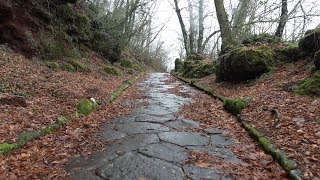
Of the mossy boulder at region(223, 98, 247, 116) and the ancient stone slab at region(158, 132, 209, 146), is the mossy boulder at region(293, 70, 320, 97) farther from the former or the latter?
the ancient stone slab at region(158, 132, 209, 146)

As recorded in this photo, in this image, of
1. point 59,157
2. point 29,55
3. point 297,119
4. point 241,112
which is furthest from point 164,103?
point 29,55

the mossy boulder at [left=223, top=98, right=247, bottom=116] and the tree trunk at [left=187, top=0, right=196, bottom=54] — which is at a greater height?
the tree trunk at [left=187, top=0, right=196, bottom=54]

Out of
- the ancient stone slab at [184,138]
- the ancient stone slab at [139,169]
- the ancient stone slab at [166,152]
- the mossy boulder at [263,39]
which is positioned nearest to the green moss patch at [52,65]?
the ancient stone slab at [184,138]

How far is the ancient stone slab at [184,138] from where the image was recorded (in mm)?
5258

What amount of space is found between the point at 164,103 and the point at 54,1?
8.90 metres

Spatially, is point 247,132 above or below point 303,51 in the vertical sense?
below

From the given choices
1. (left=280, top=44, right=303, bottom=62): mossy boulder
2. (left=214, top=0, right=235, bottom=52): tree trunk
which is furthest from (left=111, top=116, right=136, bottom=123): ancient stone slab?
(left=214, top=0, right=235, bottom=52): tree trunk

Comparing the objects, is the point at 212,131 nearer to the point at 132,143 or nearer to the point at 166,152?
the point at 166,152

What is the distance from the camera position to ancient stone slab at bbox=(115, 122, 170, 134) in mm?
5914

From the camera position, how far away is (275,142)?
16.2ft

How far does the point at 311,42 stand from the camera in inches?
400

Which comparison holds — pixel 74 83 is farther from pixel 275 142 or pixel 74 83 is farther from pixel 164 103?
pixel 275 142

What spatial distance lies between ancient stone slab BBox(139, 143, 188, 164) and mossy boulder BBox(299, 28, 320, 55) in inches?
284

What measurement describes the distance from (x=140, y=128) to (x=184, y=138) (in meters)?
1.06
